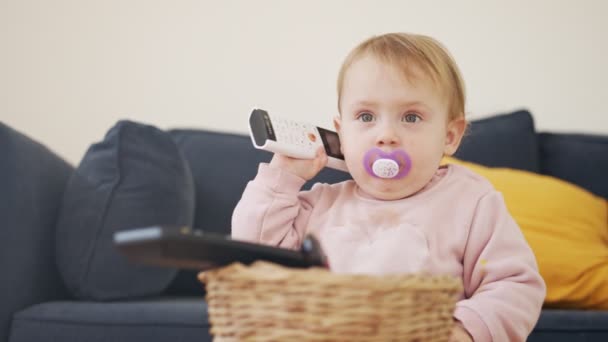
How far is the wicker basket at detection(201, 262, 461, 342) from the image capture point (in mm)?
578

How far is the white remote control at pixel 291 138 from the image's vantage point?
3.03ft

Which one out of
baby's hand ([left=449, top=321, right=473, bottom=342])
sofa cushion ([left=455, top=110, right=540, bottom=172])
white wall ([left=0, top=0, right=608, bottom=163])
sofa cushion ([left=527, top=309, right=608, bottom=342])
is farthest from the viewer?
white wall ([left=0, top=0, right=608, bottom=163])

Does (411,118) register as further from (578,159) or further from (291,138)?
(578,159)

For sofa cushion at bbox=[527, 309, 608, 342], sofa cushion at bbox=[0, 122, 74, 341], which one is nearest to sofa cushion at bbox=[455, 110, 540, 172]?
sofa cushion at bbox=[527, 309, 608, 342]

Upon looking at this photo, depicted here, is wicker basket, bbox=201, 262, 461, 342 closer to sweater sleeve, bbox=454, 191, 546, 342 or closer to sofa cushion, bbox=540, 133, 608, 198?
sweater sleeve, bbox=454, 191, 546, 342

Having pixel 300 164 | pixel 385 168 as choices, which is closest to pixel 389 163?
pixel 385 168

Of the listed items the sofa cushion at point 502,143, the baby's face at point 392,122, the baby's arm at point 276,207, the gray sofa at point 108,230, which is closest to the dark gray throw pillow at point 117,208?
the gray sofa at point 108,230

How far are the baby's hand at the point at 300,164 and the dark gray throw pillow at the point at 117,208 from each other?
546mm

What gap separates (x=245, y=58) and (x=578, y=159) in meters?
0.98

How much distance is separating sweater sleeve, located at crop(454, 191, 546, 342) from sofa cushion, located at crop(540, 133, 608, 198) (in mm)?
1014

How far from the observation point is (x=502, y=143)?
5.94 ft

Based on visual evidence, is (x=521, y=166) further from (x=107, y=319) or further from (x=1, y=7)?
(x=1, y=7)

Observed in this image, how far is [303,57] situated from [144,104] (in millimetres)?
491

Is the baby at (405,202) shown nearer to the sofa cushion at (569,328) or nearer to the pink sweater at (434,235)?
the pink sweater at (434,235)
